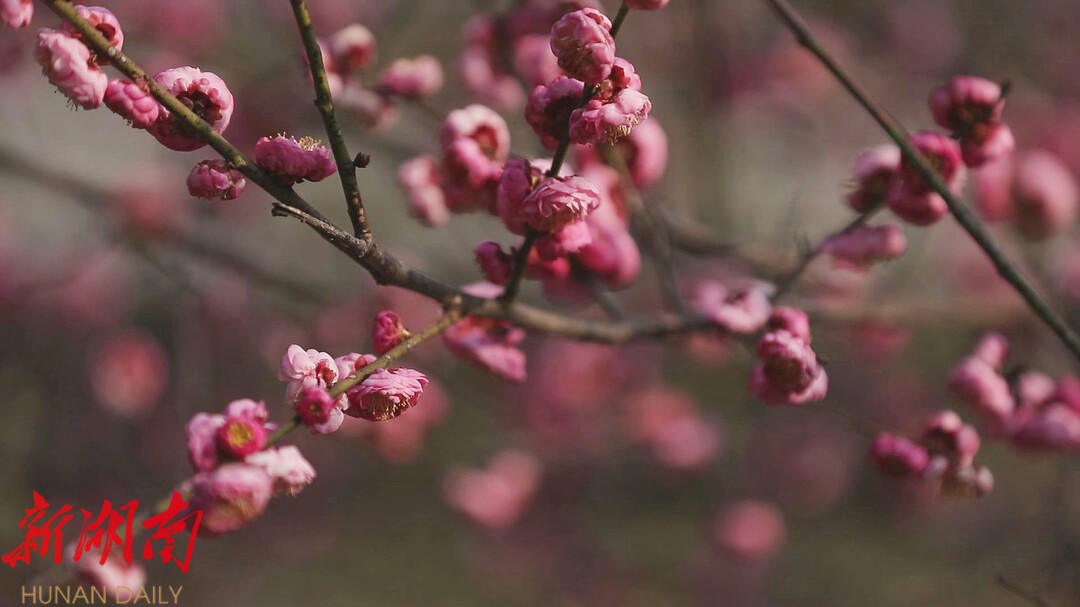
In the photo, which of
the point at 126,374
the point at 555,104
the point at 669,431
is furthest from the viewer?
the point at 669,431

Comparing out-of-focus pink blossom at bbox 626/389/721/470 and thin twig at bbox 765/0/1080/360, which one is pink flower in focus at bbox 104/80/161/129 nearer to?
thin twig at bbox 765/0/1080/360

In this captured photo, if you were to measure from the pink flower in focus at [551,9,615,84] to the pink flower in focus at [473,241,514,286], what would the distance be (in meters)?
0.19

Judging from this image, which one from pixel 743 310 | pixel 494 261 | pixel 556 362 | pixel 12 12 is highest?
pixel 12 12

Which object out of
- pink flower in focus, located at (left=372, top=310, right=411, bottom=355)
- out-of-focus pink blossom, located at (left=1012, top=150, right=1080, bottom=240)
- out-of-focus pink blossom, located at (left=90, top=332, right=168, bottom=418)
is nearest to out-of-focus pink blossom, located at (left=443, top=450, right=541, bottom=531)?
out-of-focus pink blossom, located at (left=90, top=332, right=168, bottom=418)

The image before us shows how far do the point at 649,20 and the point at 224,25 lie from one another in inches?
43.9

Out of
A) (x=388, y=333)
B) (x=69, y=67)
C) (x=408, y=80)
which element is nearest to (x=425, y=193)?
(x=408, y=80)

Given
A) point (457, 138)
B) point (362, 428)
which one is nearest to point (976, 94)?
point (457, 138)

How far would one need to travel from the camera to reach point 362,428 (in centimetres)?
120

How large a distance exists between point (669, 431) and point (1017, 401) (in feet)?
4.05

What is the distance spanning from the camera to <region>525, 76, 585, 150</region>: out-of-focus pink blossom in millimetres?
613

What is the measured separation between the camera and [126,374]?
1813mm

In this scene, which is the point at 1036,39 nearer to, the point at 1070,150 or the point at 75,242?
the point at 1070,150

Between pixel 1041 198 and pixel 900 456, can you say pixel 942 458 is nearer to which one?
pixel 900 456

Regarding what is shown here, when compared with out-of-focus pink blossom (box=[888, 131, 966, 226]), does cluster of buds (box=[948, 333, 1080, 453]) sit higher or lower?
lower
